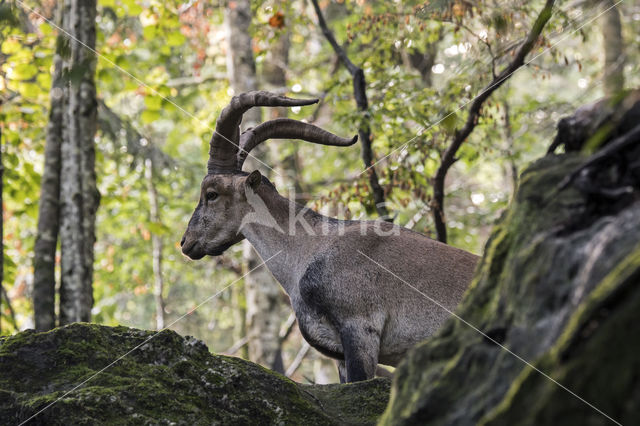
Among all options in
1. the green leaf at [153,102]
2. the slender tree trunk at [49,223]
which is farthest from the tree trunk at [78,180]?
the green leaf at [153,102]

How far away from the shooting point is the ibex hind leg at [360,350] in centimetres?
657

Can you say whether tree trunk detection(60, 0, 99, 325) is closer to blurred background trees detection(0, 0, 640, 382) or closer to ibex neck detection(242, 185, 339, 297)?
blurred background trees detection(0, 0, 640, 382)

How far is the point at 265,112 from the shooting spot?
23875 millimetres

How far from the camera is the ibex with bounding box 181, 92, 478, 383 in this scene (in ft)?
22.8

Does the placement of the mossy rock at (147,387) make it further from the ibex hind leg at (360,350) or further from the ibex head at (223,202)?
the ibex head at (223,202)

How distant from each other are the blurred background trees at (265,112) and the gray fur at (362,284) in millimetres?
1404

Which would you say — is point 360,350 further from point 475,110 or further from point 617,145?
point 617,145

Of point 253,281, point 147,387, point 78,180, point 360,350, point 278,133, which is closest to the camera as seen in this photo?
point 147,387

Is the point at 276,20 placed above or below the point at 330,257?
above

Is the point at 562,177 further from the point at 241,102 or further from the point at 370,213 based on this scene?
the point at 370,213

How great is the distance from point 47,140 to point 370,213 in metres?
5.00

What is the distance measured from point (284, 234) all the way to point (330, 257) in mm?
938

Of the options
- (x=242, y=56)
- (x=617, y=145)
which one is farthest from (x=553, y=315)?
(x=242, y=56)

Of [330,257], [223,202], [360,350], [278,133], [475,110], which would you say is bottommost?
[360,350]
